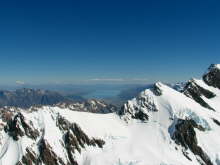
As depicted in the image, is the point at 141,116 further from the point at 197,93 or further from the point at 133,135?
the point at 197,93

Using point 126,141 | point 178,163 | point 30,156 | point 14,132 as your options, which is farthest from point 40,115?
point 178,163

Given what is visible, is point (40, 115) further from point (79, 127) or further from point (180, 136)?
point (180, 136)

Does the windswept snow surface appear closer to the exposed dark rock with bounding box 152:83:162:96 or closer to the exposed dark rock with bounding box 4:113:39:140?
the exposed dark rock with bounding box 152:83:162:96

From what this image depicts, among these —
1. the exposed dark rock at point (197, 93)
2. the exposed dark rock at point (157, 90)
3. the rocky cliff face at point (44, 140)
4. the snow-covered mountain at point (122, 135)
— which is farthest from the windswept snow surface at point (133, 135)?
the exposed dark rock at point (197, 93)

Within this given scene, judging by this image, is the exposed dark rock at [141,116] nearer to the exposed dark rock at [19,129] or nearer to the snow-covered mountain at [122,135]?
the snow-covered mountain at [122,135]

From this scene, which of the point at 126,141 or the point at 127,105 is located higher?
the point at 127,105

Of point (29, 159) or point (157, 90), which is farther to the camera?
point (157, 90)

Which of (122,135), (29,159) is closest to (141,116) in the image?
(122,135)
